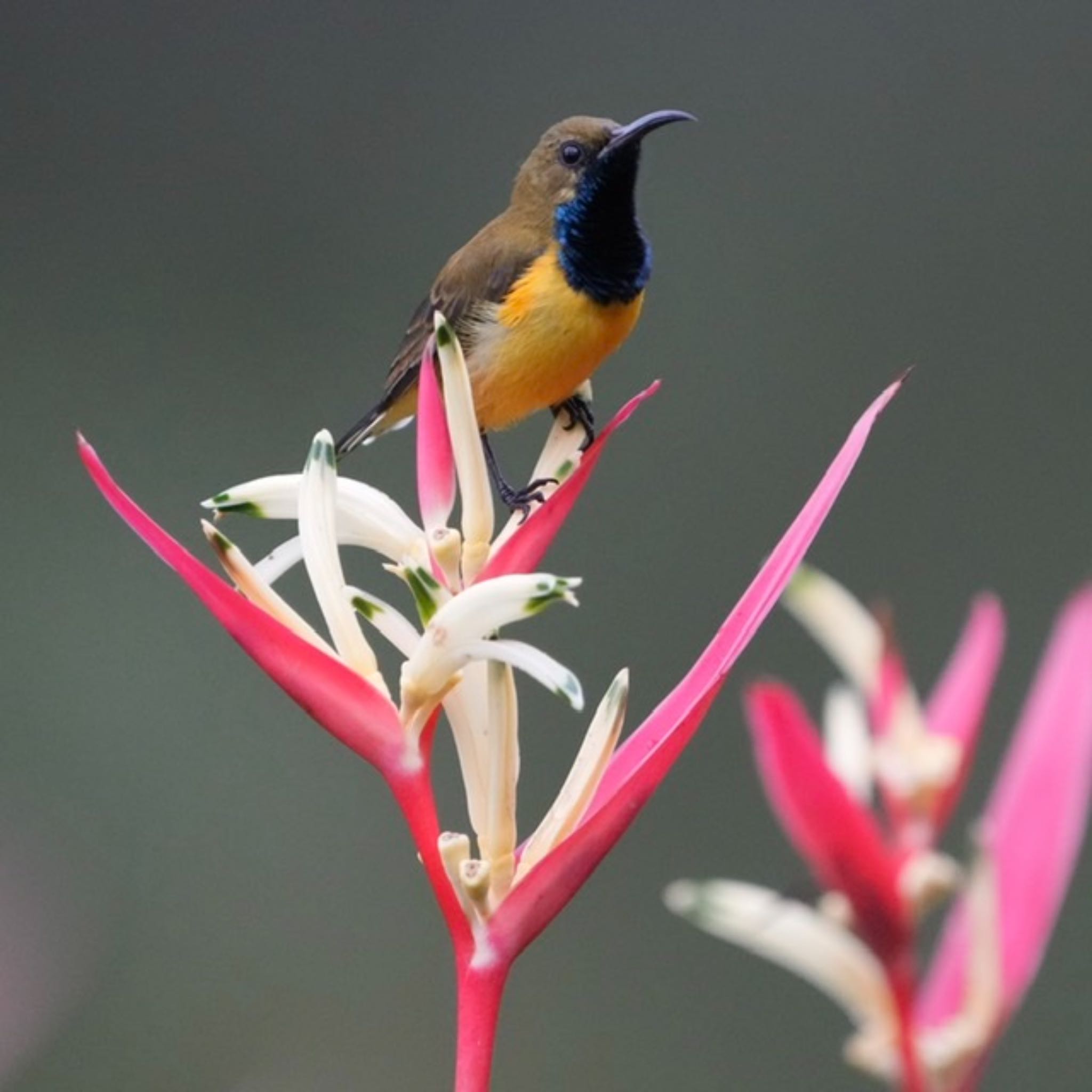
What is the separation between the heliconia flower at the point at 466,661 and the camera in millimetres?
438

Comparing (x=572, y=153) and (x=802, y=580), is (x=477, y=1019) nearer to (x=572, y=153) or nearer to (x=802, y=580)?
(x=802, y=580)

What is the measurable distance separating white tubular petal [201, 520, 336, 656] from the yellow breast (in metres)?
0.66

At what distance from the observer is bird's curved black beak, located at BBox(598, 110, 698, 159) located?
1049mm

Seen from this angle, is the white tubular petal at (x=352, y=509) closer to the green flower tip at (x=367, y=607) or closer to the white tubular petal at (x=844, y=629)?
the green flower tip at (x=367, y=607)

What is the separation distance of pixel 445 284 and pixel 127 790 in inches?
51.1

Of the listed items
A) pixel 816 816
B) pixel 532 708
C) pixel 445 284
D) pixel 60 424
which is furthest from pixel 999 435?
pixel 816 816

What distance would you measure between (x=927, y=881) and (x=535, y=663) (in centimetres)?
20

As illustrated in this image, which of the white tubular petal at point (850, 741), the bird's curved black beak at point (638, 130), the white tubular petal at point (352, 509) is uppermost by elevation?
the bird's curved black beak at point (638, 130)

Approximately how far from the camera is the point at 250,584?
1.70 feet

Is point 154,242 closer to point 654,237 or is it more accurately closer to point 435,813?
point 654,237

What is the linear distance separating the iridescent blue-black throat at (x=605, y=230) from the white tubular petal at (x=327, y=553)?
773 mm

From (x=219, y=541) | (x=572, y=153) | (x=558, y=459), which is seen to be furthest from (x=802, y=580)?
(x=572, y=153)

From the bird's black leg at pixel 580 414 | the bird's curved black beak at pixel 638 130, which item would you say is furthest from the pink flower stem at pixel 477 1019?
the bird's curved black beak at pixel 638 130

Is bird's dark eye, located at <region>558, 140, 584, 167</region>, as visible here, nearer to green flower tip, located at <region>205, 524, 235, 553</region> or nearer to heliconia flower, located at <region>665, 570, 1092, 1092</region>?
green flower tip, located at <region>205, 524, 235, 553</region>
